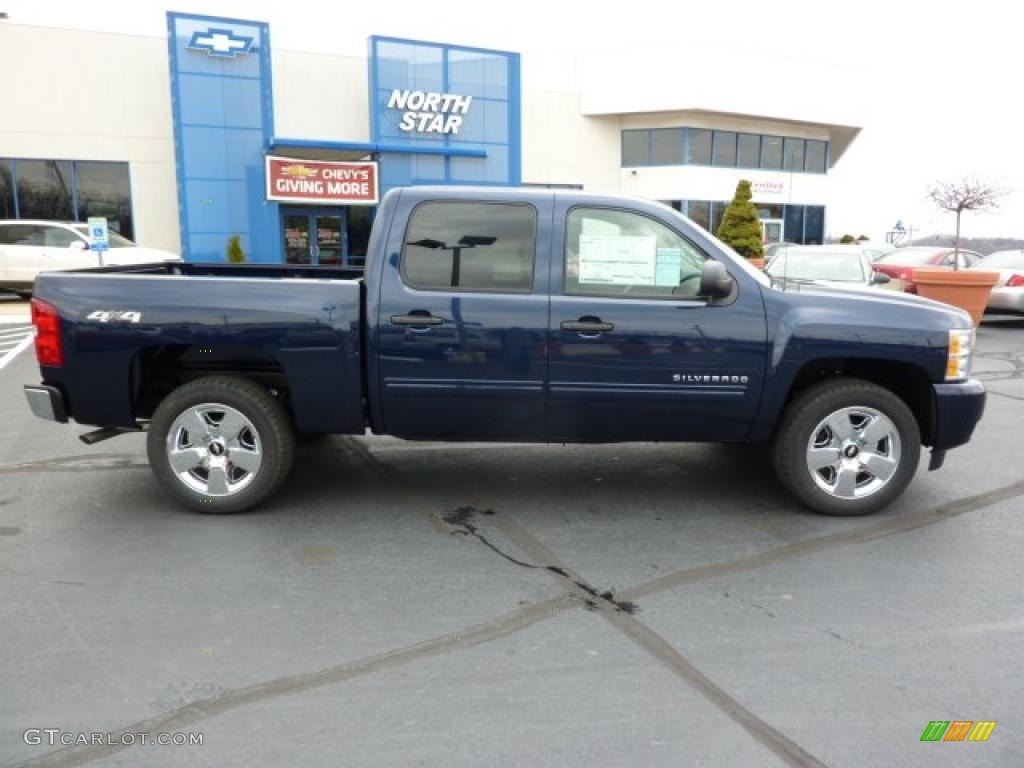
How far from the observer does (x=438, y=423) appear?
199 inches

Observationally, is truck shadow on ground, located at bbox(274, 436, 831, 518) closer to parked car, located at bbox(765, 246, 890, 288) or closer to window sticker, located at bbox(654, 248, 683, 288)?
window sticker, located at bbox(654, 248, 683, 288)

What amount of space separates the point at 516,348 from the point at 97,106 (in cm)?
2355

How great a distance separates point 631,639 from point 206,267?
178 inches

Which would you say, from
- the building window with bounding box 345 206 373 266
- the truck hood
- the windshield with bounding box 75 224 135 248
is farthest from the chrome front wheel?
the building window with bounding box 345 206 373 266

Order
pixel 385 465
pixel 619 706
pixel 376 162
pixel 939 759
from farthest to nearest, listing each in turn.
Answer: pixel 376 162, pixel 385 465, pixel 619 706, pixel 939 759

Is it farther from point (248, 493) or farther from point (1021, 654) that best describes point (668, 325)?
point (248, 493)

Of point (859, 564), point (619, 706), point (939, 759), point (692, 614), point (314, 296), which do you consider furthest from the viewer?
point (314, 296)

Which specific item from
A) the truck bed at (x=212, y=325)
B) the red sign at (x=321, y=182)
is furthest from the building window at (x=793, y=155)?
the truck bed at (x=212, y=325)

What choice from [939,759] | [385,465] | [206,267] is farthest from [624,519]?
[206,267]

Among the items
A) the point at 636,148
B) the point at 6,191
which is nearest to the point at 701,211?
the point at 636,148

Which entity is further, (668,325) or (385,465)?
(385,465)

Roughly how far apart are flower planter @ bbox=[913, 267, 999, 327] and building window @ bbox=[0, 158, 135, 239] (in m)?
21.3

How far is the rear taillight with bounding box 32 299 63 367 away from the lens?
193 inches

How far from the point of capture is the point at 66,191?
79.2ft
